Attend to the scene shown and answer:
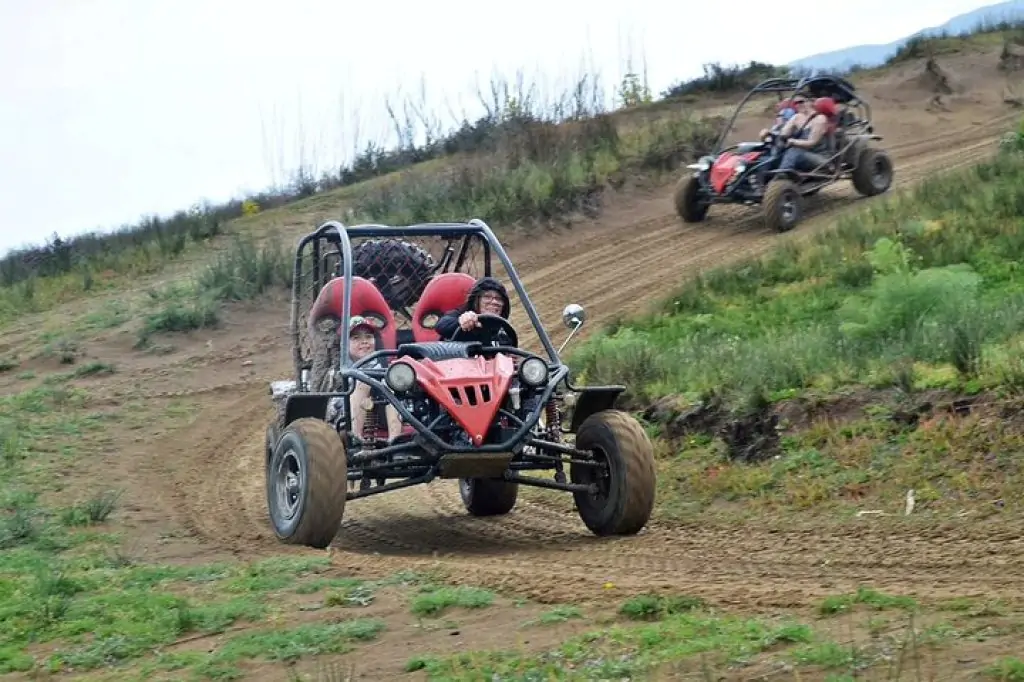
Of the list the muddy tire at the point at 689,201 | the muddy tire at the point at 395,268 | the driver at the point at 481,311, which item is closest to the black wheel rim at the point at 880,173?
the muddy tire at the point at 689,201

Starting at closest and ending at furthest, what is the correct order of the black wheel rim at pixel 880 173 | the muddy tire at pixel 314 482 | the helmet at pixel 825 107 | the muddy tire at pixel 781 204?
the muddy tire at pixel 314 482 < the muddy tire at pixel 781 204 < the helmet at pixel 825 107 < the black wheel rim at pixel 880 173

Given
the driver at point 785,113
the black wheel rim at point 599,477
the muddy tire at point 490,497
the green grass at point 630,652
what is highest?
the driver at point 785,113

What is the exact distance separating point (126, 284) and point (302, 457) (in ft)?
46.8

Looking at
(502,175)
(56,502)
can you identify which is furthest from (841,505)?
(502,175)

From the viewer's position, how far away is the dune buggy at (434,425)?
895 centimetres

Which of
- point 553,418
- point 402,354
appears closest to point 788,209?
point 553,418

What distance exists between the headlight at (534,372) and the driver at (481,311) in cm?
78

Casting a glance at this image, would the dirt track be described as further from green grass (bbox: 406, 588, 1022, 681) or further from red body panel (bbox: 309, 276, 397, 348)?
red body panel (bbox: 309, 276, 397, 348)

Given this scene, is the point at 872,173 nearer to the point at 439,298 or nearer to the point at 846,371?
the point at 846,371

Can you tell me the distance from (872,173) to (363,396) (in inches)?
510

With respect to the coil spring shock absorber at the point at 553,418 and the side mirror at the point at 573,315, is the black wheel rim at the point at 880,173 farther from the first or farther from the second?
the coil spring shock absorber at the point at 553,418

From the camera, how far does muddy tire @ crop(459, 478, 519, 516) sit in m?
10.9

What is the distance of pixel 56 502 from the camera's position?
11766 mm

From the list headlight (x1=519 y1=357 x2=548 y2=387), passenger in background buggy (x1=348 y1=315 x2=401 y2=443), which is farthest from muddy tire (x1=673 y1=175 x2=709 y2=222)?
headlight (x1=519 y1=357 x2=548 y2=387)
